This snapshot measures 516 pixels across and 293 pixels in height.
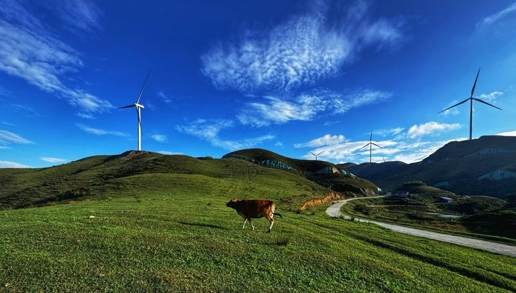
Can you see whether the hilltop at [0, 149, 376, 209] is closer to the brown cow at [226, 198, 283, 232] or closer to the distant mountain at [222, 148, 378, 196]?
the distant mountain at [222, 148, 378, 196]

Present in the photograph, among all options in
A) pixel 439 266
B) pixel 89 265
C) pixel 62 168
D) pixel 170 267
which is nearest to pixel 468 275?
pixel 439 266

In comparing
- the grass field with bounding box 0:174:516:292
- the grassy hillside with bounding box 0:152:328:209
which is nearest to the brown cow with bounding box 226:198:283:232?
the grass field with bounding box 0:174:516:292

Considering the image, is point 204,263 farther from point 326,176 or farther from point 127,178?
point 326,176

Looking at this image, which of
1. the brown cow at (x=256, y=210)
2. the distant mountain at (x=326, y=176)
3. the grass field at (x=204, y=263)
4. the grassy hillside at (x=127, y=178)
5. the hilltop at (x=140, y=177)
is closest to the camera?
the grass field at (x=204, y=263)

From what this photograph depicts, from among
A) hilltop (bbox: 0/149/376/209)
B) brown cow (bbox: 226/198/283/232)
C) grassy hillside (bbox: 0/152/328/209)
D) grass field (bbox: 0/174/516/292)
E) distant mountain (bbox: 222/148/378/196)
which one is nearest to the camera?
grass field (bbox: 0/174/516/292)

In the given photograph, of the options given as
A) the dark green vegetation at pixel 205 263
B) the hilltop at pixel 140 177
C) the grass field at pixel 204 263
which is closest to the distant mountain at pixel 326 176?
the hilltop at pixel 140 177

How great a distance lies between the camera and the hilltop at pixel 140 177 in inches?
2045

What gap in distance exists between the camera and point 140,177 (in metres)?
63.3

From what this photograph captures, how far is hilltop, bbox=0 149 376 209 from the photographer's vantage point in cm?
5194

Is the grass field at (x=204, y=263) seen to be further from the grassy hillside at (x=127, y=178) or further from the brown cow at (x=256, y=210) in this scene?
the grassy hillside at (x=127, y=178)

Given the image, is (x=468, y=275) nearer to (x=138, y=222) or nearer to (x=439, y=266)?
(x=439, y=266)

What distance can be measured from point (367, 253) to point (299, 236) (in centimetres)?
363

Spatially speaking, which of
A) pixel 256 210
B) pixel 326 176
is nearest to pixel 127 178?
pixel 256 210

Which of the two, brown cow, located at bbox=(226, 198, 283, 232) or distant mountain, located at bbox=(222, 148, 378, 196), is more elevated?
distant mountain, located at bbox=(222, 148, 378, 196)
